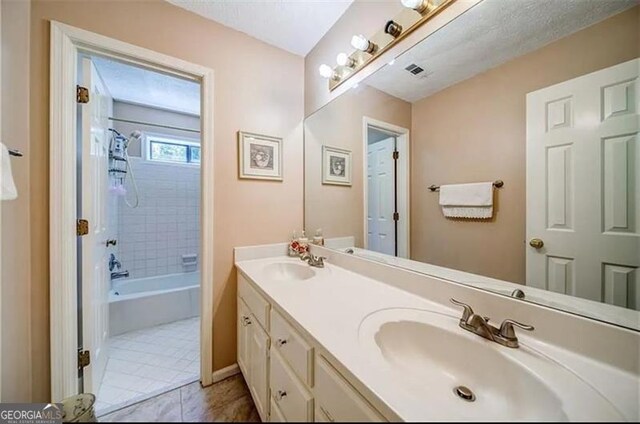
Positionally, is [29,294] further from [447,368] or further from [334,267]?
[447,368]

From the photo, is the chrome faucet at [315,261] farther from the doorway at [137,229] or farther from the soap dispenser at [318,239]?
the doorway at [137,229]

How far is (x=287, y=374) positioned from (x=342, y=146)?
1.30 metres

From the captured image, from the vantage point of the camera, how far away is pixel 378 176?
1.31 metres

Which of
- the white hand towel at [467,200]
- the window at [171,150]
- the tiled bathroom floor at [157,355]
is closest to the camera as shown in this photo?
the white hand towel at [467,200]

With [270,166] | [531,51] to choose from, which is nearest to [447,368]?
[531,51]

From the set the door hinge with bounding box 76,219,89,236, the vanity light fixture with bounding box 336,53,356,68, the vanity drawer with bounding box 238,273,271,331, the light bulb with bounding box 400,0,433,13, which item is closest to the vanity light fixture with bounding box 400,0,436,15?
the light bulb with bounding box 400,0,433,13

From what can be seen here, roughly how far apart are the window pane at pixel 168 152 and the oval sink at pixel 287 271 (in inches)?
89.7

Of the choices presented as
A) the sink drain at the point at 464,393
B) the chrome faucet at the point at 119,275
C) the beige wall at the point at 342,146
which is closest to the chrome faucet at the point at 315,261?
the beige wall at the point at 342,146

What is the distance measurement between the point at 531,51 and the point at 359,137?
2.69 ft

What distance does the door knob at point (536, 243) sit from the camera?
0.75 meters

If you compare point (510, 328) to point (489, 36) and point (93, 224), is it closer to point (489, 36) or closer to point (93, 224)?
point (489, 36)

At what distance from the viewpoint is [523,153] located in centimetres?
77

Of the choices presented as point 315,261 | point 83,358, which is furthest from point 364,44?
point 83,358

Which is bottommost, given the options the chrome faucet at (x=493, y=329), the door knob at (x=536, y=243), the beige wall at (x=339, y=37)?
the chrome faucet at (x=493, y=329)
